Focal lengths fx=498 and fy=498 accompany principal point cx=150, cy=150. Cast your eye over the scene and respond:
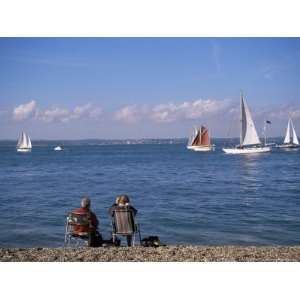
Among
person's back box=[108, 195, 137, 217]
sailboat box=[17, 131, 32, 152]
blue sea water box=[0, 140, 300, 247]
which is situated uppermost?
sailboat box=[17, 131, 32, 152]

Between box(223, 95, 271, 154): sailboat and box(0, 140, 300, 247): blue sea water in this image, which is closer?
box(0, 140, 300, 247): blue sea water

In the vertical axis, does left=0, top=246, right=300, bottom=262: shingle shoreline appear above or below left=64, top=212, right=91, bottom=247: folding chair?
below

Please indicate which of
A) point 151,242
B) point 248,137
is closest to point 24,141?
point 151,242

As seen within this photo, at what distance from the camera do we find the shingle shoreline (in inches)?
192

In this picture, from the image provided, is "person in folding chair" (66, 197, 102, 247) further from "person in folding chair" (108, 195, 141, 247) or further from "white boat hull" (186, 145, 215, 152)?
"white boat hull" (186, 145, 215, 152)

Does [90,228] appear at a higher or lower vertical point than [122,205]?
lower

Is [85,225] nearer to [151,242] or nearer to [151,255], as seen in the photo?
[151,242]

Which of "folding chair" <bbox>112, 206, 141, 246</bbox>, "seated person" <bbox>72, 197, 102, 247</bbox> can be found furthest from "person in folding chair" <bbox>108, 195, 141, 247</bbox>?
"seated person" <bbox>72, 197, 102, 247</bbox>

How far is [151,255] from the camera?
4930 mm

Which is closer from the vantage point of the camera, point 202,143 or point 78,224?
point 78,224
